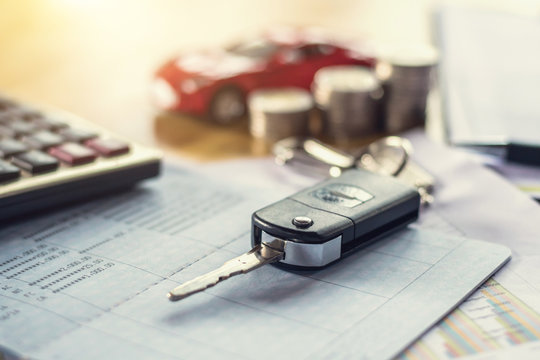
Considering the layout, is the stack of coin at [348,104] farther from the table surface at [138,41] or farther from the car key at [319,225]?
the car key at [319,225]

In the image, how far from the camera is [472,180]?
24.1 inches

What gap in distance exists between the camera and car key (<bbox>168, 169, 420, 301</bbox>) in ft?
1.35

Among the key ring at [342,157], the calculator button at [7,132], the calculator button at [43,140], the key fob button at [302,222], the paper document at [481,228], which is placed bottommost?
the paper document at [481,228]

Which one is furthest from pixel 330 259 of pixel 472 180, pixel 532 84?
pixel 532 84

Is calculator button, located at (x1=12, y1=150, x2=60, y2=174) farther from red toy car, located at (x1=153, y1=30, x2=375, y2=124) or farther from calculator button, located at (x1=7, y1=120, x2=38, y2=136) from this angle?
red toy car, located at (x1=153, y1=30, x2=375, y2=124)

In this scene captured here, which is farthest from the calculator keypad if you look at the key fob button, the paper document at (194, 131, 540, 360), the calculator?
the key fob button

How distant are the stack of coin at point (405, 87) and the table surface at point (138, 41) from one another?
17 centimetres

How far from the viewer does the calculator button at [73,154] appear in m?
0.55

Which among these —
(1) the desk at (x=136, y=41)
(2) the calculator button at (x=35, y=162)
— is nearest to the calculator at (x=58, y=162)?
(2) the calculator button at (x=35, y=162)

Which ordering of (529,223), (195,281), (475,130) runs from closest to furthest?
1. (195,281)
2. (529,223)
3. (475,130)

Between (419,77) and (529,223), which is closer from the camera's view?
(529,223)

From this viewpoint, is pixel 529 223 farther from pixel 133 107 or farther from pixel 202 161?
pixel 133 107

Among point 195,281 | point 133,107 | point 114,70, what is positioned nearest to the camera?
point 195,281

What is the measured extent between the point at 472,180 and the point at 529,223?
10cm
